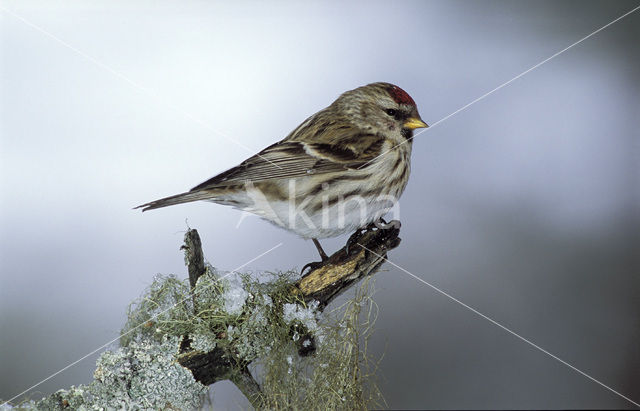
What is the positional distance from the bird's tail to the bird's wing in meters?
0.01

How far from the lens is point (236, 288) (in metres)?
0.95

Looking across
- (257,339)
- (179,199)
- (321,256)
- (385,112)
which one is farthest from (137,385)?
(385,112)

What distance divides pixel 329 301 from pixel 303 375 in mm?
132

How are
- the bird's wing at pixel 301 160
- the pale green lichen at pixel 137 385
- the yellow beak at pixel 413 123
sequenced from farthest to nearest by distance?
the yellow beak at pixel 413 123, the bird's wing at pixel 301 160, the pale green lichen at pixel 137 385

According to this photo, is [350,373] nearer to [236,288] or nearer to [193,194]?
[236,288]

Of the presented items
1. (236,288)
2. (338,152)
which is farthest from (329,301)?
(338,152)

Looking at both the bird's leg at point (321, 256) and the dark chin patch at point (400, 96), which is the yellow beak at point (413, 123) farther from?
the bird's leg at point (321, 256)

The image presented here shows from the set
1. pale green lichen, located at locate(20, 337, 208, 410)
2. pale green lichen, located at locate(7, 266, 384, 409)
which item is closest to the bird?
pale green lichen, located at locate(7, 266, 384, 409)

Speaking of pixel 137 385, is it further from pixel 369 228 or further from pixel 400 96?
pixel 400 96

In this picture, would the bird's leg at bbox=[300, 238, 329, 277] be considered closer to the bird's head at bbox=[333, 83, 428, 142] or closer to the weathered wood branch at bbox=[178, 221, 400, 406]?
the weathered wood branch at bbox=[178, 221, 400, 406]

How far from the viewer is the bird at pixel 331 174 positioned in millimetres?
1010

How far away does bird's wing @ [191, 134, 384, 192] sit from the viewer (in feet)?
3.27

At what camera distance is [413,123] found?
112 centimetres

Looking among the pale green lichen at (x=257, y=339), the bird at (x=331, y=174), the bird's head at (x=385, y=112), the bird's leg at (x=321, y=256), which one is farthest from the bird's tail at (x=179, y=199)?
the bird's head at (x=385, y=112)
